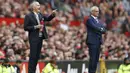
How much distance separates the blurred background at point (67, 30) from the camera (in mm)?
20609

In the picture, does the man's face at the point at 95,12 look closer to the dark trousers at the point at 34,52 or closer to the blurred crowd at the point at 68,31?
the dark trousers at the point at 34,52

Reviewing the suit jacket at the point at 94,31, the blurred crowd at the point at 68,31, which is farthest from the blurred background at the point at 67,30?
the suit jacket at the point at 94,31

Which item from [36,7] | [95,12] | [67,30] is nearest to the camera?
[36,7]

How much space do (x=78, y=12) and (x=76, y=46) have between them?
389 centimetres

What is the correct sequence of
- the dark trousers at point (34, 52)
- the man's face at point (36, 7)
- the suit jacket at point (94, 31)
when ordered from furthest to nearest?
1. the suit jacket at point (94, 31)
2. the dark trousers at point (34, 52)
3. the man's face at point (36, 7)

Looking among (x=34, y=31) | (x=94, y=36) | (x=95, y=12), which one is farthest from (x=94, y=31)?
(x=34, y=31)

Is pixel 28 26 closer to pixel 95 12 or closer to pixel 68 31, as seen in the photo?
pixel 95 12

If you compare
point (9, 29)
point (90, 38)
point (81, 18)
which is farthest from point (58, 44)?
point (90, 38)

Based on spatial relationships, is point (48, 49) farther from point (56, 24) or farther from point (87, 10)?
point (87, 10)

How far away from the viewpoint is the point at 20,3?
24469mm

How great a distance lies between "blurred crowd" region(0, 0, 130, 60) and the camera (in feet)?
67.5

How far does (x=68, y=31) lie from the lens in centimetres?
2491

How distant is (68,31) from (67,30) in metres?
0.08

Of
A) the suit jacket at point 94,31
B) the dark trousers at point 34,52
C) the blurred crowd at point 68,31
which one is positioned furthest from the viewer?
the blurred crowd at point 68,31
